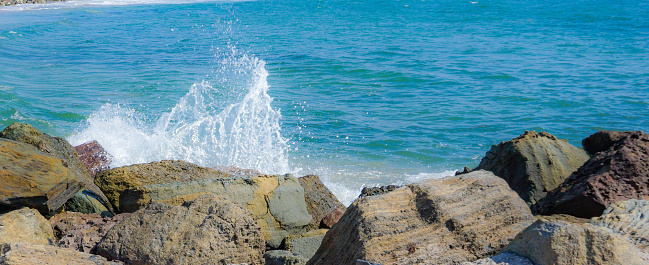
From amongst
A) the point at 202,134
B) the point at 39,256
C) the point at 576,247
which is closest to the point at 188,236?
the point at 39,256

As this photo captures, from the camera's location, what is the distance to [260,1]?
3884 centimetres

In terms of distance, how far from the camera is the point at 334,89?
12484 millimetres

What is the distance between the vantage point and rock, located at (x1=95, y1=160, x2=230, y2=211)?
476cm

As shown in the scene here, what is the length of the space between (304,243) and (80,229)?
1.68 metres

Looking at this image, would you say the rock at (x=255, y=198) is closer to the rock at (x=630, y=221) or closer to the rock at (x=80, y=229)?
the rock at (x=80, y=229)

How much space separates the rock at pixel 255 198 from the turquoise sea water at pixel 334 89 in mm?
2661

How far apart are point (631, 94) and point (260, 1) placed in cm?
3156

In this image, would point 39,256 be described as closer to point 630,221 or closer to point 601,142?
point 630,221

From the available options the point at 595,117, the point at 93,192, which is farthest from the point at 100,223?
the point at 595,117


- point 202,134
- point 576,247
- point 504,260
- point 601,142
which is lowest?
→ point 202,134

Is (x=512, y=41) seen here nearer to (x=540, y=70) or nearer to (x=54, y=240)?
(x=540, y=70)

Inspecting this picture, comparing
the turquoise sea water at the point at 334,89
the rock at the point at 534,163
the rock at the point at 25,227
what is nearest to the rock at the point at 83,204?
the rock at the point at 25,227

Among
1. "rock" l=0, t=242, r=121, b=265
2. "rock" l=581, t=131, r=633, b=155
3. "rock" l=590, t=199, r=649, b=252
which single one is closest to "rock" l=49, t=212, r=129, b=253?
"rock" l=0, t=242, r=121, b=265

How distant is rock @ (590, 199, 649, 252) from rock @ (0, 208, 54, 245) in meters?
3.56
